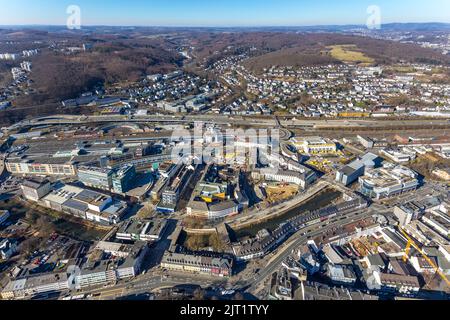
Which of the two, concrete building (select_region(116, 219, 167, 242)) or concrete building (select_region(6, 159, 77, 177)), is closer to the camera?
concrete building (select_region(116, 219, 167, 242))

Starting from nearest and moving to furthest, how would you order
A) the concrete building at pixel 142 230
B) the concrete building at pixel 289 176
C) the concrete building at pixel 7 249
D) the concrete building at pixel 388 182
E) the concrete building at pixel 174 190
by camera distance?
the concrete building at pixel 7 249, the concrete building at pixel 142 230, the concrete building at pixel 174 190, the concrete building at pixel 388 182, the concrete building at pixel 289 176

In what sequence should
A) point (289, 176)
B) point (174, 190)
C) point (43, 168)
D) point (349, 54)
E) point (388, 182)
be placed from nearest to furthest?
point (174, 190) < point (388, 182) < point (289, 176) < point (43, 168) < point (349, 54)

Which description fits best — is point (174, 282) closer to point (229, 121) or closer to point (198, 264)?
point (198, 264)

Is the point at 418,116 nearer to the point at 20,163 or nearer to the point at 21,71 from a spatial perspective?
the point at 20,163

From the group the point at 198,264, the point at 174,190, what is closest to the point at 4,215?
the point at 174,190

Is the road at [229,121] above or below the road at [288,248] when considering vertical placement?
above

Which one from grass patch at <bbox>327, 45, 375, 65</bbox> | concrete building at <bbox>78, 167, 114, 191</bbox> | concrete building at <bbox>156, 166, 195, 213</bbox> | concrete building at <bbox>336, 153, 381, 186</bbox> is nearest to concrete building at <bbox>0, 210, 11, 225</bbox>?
concrete building at <bbox>78, 167, 114, 191</bbox>

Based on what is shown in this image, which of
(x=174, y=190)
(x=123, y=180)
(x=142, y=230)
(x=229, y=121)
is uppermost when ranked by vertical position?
(x=229, y=121)

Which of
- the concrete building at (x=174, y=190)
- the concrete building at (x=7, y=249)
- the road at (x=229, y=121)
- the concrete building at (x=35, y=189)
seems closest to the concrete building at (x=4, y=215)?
the concrete building at (x=35, y=189)

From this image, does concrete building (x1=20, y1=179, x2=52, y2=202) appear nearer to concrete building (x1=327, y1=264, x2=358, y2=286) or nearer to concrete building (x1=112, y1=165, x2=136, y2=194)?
concrete building (x1=112, y1=165, x2=136, y2=194)

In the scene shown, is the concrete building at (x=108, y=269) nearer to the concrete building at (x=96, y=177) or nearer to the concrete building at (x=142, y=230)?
the concrete building at (x=142, y=230)
